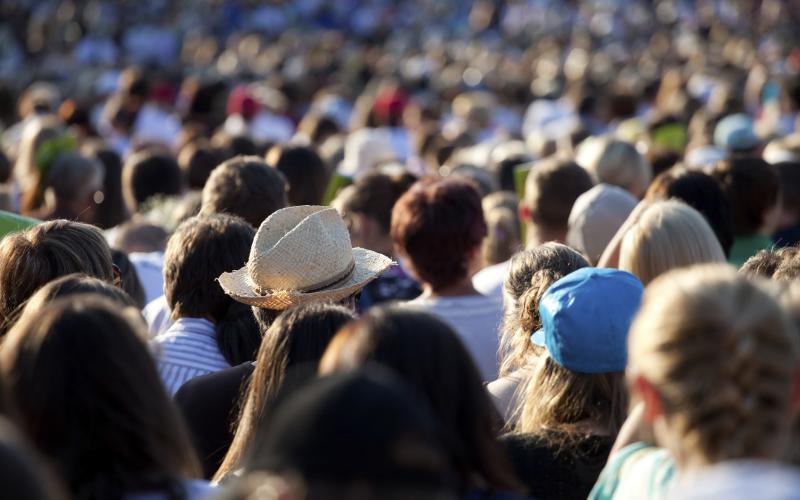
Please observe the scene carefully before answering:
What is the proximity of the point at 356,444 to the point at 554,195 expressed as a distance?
168 inches

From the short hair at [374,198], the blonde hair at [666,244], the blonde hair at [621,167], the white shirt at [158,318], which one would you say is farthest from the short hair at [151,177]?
the blonde hair at [666,244]

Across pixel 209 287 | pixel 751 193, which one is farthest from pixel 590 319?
pixel 751 193

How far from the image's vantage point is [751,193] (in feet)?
19.1

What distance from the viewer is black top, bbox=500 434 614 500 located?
9.84 feet

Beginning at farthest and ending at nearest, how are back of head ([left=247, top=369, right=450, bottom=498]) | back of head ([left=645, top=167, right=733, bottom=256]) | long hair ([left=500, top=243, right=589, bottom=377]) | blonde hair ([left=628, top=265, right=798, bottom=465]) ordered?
back of head ([left=645, top=167, right=733, bottom=256])
long hair ([left=500, top=243, right=589, bottom=377])
blonde hair ([left=628, top=265, right=798, bottom=465])
back of head ([left=247, top=369, right=450, bottom=498])

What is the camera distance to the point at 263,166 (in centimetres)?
535

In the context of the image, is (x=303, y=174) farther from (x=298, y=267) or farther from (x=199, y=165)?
(x=298, y=267)

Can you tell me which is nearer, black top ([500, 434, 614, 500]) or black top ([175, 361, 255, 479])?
black top ([500, 434, 614, 500])

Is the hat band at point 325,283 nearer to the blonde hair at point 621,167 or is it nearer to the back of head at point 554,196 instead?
the back of head at point 554,196

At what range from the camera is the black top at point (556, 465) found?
300cm

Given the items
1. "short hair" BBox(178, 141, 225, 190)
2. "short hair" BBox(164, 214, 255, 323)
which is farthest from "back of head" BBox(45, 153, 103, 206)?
"short hair" BBox(164, 214, 255, 323)

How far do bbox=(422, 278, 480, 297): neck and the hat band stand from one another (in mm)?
499

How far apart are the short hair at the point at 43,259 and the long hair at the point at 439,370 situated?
1684 millimetres

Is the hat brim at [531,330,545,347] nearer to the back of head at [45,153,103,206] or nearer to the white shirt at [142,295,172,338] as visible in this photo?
the white shirt at [142,295,172,338]
